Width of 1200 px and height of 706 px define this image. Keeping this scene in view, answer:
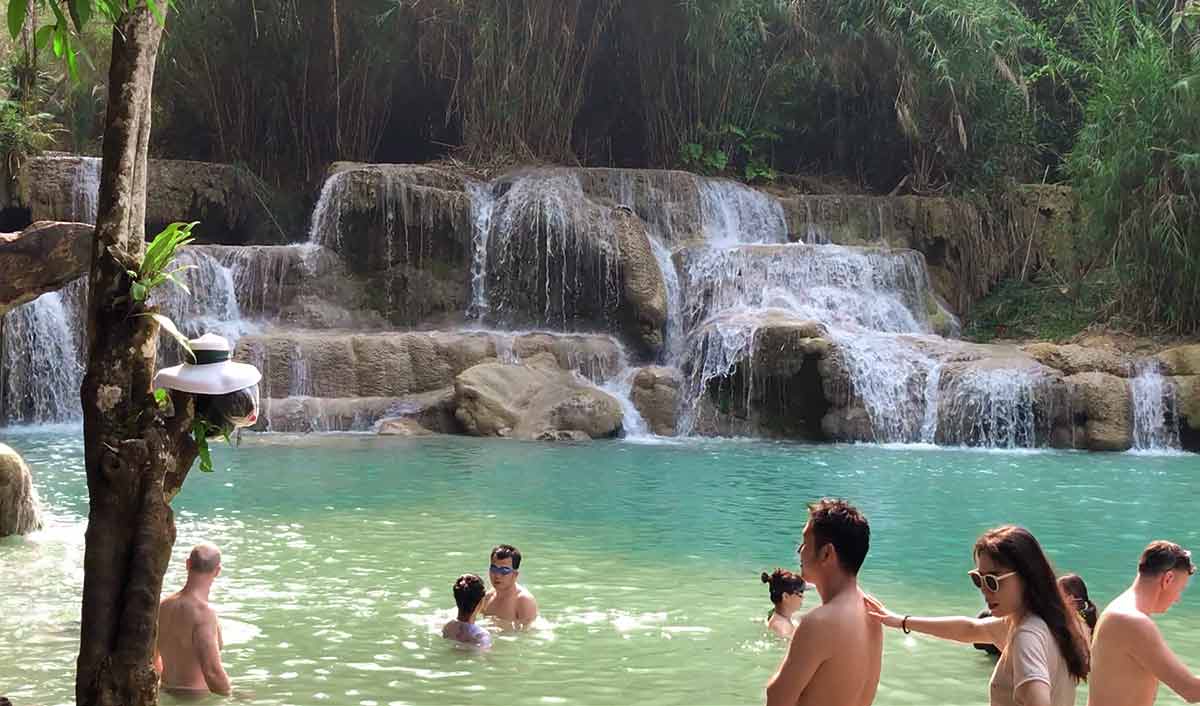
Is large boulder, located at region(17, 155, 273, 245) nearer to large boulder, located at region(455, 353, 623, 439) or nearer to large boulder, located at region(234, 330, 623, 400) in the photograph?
large boulder, located at region(234, 330, 623, 400)

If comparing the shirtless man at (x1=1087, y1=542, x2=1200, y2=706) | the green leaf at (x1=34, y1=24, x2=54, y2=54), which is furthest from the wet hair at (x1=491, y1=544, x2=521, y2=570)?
the green leaf at (x1=34, y1=24, x2=54, y2=54)

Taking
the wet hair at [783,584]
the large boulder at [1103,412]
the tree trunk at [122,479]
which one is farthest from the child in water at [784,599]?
the large boulder at [1103,412]

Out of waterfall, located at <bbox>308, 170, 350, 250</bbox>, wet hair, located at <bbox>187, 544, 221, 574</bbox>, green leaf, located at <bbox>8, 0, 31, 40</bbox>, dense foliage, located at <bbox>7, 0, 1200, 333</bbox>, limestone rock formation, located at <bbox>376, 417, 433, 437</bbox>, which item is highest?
dense foliage, located at <bbox>7, 0, 1200, 333</bbox>

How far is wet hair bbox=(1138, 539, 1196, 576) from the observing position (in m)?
4.05

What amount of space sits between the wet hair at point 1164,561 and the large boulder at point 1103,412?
48.2 ft

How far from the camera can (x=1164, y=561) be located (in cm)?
405

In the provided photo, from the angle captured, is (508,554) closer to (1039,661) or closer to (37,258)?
(37,258)

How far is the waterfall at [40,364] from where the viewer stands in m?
18.7

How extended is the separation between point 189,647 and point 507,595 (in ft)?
6.22

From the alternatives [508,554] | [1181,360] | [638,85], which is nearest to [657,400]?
[1181,360]

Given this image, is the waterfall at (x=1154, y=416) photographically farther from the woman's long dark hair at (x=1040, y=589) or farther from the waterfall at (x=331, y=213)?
the woman's long dark hair at (x=1040, y=589)

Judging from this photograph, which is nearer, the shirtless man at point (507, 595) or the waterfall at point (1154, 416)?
the shirtless man at point (507, 595)

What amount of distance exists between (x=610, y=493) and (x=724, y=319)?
7.78m

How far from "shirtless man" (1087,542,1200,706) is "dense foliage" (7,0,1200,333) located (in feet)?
66.3
